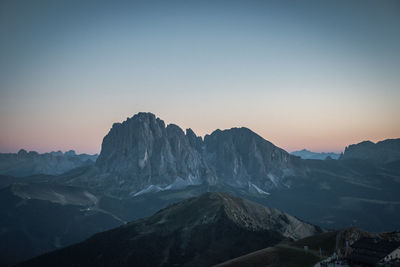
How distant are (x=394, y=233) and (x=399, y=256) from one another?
Result: 137 feet

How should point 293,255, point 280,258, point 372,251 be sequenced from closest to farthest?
point 372,251
point 280,258
point 293,255

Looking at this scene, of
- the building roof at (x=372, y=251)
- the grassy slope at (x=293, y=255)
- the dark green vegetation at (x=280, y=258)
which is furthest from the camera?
the grassy slope at (x=293, y=255)

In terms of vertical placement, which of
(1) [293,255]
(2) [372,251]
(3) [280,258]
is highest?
(2) [372,251]

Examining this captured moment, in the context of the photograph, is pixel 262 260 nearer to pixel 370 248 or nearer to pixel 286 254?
pixel 286 254

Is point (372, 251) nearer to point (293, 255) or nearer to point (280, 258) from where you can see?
point (293, 255)

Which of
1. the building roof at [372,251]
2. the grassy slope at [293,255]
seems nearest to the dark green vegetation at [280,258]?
the grassy slope at [293,255]

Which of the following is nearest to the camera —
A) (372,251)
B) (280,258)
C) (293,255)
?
(372,251)

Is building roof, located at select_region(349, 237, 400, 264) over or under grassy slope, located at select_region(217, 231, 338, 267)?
over

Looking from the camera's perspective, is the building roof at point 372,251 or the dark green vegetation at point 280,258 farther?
the dark green vegetation at point 280,258

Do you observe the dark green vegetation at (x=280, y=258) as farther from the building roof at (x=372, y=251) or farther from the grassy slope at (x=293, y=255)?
the building roof at (x=372, y=251)

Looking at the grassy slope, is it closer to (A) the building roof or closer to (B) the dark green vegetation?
(B) the dark green vegetation

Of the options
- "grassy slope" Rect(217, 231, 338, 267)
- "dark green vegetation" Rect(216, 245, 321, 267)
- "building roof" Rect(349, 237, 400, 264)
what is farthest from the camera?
"grassy slope" Rect(217, 231, 338, 267)

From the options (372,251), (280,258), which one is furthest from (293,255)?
(372,251)

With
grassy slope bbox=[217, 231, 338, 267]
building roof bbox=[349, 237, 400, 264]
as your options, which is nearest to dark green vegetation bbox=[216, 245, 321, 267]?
grassy slope bbox=[217, 231, 338, 267]
